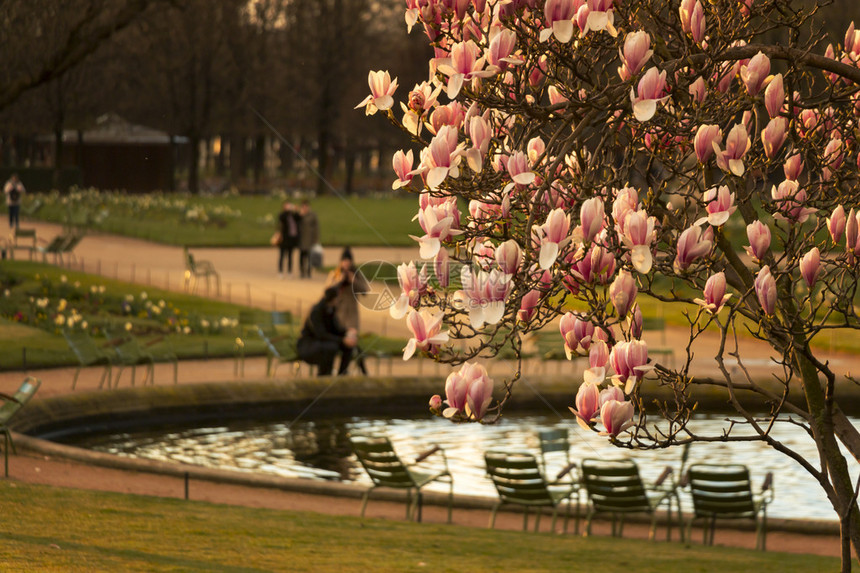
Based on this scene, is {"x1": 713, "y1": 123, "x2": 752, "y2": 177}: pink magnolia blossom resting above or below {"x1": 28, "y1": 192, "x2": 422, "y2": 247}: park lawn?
below

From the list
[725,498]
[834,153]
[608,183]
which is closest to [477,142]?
[608,183]

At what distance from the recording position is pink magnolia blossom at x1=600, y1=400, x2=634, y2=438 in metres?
4.54

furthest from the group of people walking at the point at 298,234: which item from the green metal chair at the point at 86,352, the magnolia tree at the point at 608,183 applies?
the magnolia tree at the point at 608,183

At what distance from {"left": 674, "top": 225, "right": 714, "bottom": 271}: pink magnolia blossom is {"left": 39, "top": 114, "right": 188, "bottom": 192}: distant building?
60.8 metres

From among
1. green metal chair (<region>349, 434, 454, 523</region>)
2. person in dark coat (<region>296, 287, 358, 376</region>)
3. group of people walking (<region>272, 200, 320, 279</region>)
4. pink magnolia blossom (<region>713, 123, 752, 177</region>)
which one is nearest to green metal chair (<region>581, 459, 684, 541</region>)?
green metal chair (<region>349, 434, 454, 523</region>)

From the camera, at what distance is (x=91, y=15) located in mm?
25172

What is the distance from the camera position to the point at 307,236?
104ft

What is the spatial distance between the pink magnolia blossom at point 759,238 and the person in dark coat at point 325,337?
516 inches

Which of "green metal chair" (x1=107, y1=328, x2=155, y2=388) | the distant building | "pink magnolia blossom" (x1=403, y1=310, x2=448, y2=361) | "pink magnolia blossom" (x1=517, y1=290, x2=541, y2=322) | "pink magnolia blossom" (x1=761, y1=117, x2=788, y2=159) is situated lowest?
"green metal chair" (x1=107, y1=328, x2=155, y2=388)

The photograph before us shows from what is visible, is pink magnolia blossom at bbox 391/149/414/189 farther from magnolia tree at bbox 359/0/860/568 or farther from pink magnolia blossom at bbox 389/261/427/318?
pink magnolia blossom at bbox 389/261/427/318

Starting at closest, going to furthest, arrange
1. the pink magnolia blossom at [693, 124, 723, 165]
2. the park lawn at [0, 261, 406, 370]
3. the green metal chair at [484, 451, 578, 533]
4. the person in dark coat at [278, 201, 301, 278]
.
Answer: the pink magnolia blossom at [693, 124, 723, 165]
the green metal chair at [484, 451, 578, 533]
the park lawn at [0, 261, 406, 370]
the person in dark coat at [278, 201, 301, 278]

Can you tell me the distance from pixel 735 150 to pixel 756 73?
0.37 metres

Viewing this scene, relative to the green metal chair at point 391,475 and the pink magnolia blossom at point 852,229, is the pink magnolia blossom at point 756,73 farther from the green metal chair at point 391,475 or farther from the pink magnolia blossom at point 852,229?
the green metal chair at point 391,475

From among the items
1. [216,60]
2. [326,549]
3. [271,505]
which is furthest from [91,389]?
[216,60]
